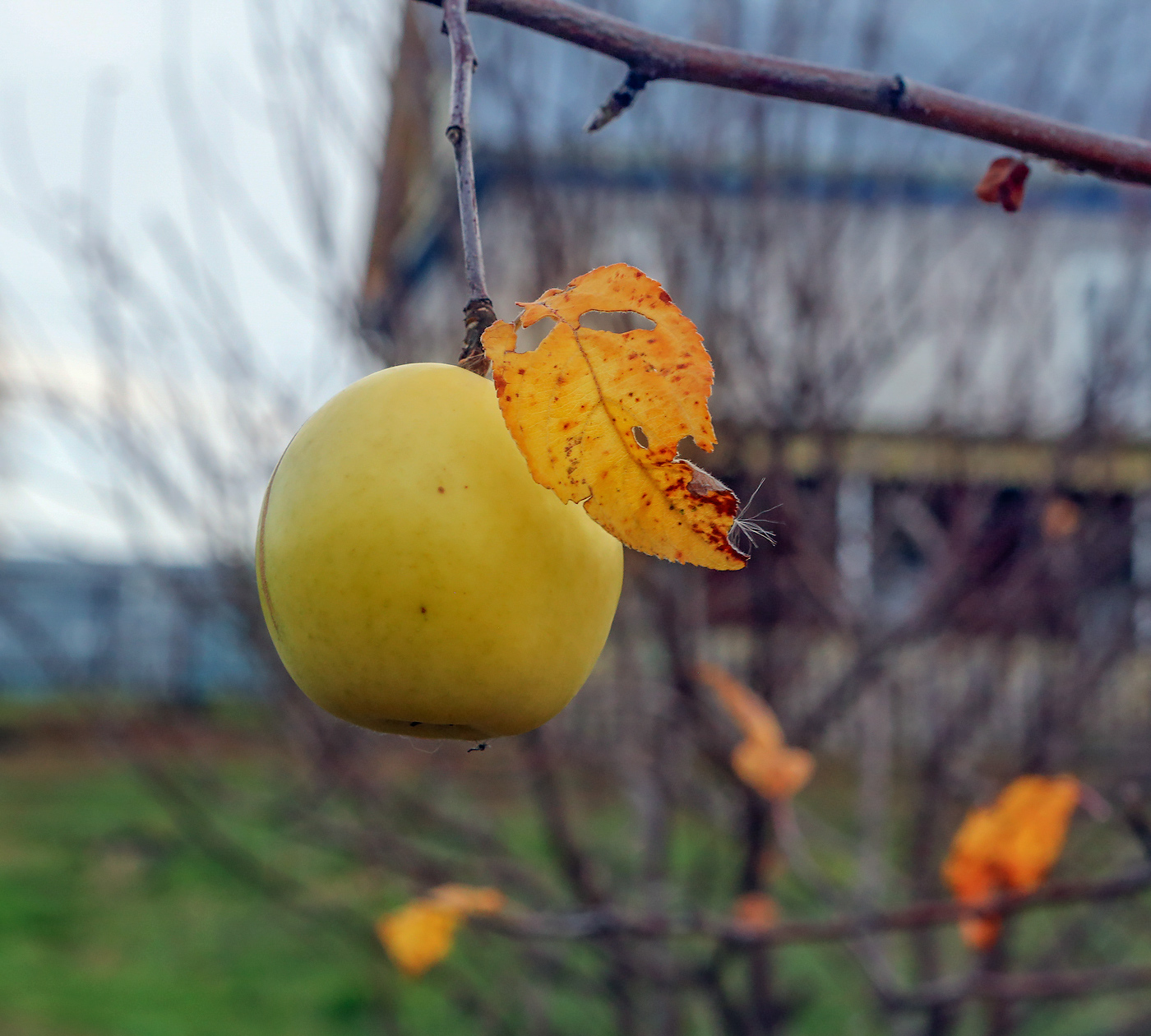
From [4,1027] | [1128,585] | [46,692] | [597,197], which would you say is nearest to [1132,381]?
[1128,585]

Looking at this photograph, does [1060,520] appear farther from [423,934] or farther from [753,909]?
[423,934]

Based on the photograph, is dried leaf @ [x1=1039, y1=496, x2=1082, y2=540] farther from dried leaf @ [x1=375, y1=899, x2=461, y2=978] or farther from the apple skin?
the apple skin

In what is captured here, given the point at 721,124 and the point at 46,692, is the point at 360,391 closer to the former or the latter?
the point at 721,124

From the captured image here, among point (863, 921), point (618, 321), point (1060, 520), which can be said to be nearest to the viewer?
point (863, 921)

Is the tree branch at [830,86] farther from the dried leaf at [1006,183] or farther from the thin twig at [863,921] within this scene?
the thin twig at [863,921]

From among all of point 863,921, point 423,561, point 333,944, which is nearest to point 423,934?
point 863,921
